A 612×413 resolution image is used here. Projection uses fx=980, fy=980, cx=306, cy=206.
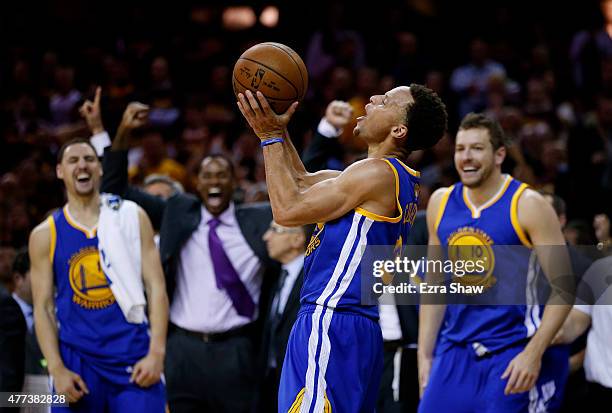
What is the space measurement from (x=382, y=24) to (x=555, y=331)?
333 inches

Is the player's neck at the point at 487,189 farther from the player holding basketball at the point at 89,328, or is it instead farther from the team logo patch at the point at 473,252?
the player holding basketball at the point at 89,328

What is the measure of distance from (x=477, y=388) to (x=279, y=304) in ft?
5.60

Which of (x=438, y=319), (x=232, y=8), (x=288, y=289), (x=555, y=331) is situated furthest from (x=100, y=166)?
(x=232, y=8)

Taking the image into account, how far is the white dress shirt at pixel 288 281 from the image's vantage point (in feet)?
22.5

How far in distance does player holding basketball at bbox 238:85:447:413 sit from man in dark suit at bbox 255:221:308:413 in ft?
7.42

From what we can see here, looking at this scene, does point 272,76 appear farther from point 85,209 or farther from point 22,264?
point 22,264

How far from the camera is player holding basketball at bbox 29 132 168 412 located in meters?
5.85

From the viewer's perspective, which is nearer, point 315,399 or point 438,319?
point 315,399

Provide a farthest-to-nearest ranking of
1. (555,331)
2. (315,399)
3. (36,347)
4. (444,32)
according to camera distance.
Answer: (444,32)
(36,347)
(555,331)
(315,399)

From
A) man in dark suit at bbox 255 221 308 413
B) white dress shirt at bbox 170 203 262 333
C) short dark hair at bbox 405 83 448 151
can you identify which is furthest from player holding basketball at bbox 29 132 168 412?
short dark hair at bbox 405 83 448 151

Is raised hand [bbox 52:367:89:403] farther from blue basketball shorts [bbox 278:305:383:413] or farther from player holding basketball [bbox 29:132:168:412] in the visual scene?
blue basketball shorts [bbox 278:305:383:413]

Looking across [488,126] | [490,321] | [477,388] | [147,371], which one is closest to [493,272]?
[490,321]

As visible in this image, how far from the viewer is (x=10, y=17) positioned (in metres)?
13.4

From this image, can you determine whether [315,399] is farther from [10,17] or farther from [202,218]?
[10,17]
